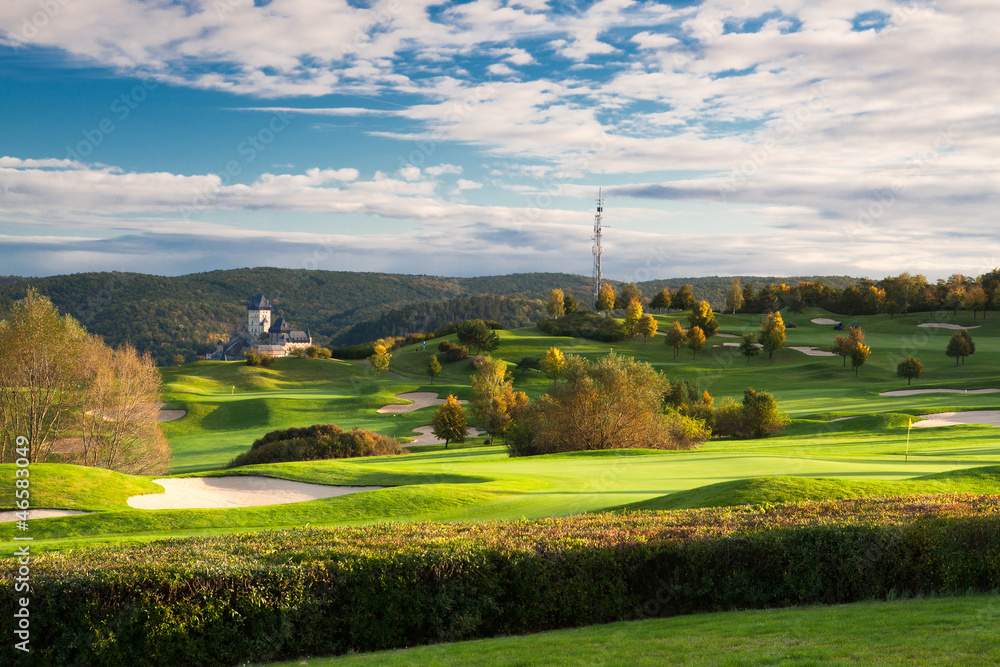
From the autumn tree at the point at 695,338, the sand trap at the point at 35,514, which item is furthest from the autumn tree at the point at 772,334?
the sand trap at the point at 35,514

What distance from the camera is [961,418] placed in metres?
38.9

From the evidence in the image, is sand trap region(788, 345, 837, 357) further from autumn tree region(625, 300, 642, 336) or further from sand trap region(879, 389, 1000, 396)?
sand trap region(879, 389, 1000, 396)

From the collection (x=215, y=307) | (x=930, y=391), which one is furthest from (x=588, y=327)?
(x=215, y=307)

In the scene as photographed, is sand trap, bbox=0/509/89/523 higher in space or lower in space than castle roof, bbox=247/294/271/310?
lower

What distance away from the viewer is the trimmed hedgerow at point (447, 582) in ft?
23.7

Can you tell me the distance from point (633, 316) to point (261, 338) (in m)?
93.2

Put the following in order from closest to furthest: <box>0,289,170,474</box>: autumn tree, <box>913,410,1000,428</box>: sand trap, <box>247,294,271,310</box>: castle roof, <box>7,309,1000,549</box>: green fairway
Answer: <box>7,309,1000,549</box>: green fairway
<box>0,289,170,474</box>: autumn tree
<box>913,410,1000,428</box>: sand trap
<box>247,294,271,310</box>: castle roof

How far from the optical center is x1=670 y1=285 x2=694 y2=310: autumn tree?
110m

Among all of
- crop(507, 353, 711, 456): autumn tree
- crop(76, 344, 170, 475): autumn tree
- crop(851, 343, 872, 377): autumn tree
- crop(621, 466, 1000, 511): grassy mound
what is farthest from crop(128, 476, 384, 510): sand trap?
crop(851, 343, 872, 377): autumn tree

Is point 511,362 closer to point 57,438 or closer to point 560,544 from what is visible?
point 57,438

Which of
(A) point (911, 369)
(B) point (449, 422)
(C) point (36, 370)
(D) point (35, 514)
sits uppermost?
(C) point (36, 370)

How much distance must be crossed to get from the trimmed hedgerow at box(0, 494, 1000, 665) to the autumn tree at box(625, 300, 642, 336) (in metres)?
78.6

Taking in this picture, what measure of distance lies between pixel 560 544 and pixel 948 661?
13.1 feet

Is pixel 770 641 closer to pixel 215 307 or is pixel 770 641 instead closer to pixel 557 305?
pixel 557 305
